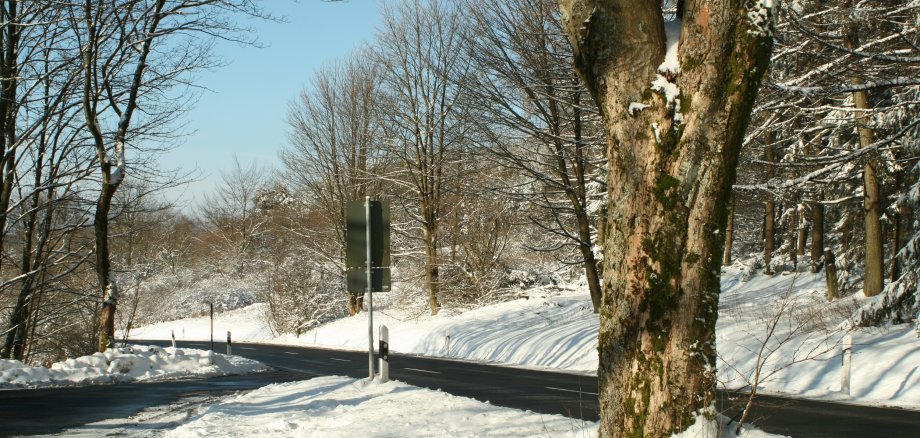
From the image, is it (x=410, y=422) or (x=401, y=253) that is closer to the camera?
(x=410, y=422)

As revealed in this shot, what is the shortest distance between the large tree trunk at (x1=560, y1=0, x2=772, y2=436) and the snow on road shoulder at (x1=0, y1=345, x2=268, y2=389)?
15.3 metres

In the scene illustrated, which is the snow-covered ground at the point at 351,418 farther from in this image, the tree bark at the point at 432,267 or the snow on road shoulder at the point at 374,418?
the tree bark at the point at 432,267

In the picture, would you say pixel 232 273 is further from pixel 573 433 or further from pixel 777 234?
pixel 573 433

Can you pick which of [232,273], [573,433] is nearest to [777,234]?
[573,433]

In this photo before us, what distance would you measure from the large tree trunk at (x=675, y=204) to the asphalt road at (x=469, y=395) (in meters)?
1.21

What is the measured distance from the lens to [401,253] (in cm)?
3519

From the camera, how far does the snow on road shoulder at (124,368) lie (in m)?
16.6

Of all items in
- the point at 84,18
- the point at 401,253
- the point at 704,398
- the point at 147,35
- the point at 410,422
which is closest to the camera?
the point at 704,398

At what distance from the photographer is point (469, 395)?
1278 cm

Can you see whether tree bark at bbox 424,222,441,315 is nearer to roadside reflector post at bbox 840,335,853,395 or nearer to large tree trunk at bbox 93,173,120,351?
large tree trunk at bbox 93,173,120,351

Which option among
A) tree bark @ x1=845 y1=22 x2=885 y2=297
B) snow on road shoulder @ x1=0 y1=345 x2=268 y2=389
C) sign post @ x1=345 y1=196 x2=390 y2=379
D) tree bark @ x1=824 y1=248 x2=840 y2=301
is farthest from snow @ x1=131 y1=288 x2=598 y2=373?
sign post @ x1=345 y1=196 x2=390 y2=379

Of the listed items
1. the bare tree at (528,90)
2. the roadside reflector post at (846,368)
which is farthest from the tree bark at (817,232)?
the roadside reflector post at (846,368)

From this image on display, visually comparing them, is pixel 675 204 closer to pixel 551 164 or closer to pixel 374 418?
pixel 374 418

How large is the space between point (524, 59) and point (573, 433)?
590 inches
